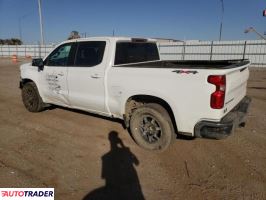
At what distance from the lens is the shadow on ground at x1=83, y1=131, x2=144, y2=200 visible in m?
3.21

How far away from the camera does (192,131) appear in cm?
388

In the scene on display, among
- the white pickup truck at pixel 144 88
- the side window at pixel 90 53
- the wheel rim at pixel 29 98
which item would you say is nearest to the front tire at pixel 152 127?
the white pickup truck at pixel 144 88

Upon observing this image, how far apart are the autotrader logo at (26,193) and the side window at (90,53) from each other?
2541 mm

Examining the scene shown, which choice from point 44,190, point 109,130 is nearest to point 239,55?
point 109,130

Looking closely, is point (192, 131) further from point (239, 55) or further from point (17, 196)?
point (239, 55)

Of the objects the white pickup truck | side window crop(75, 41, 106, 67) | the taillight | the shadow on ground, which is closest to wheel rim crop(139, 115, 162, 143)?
the white pickup truck

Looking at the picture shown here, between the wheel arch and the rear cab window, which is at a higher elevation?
the rear cab window

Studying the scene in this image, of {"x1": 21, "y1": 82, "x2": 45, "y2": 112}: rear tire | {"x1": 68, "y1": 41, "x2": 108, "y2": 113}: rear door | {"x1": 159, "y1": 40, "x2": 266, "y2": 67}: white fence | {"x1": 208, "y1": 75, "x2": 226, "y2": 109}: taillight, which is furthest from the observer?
{"x1": 159, "y1": 40, "x2": 266, "y2": 67}: white fence

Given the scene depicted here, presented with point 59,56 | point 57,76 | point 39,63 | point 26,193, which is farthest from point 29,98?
point 26,193

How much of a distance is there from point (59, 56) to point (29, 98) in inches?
65.9

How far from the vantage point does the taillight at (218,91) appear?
3.44 meters

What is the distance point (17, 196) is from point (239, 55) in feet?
72.3

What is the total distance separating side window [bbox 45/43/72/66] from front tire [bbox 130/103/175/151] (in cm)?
216

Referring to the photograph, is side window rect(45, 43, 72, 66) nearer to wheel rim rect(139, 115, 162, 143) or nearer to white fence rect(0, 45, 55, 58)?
wheel rim rect(139, 115, 162, 143)
